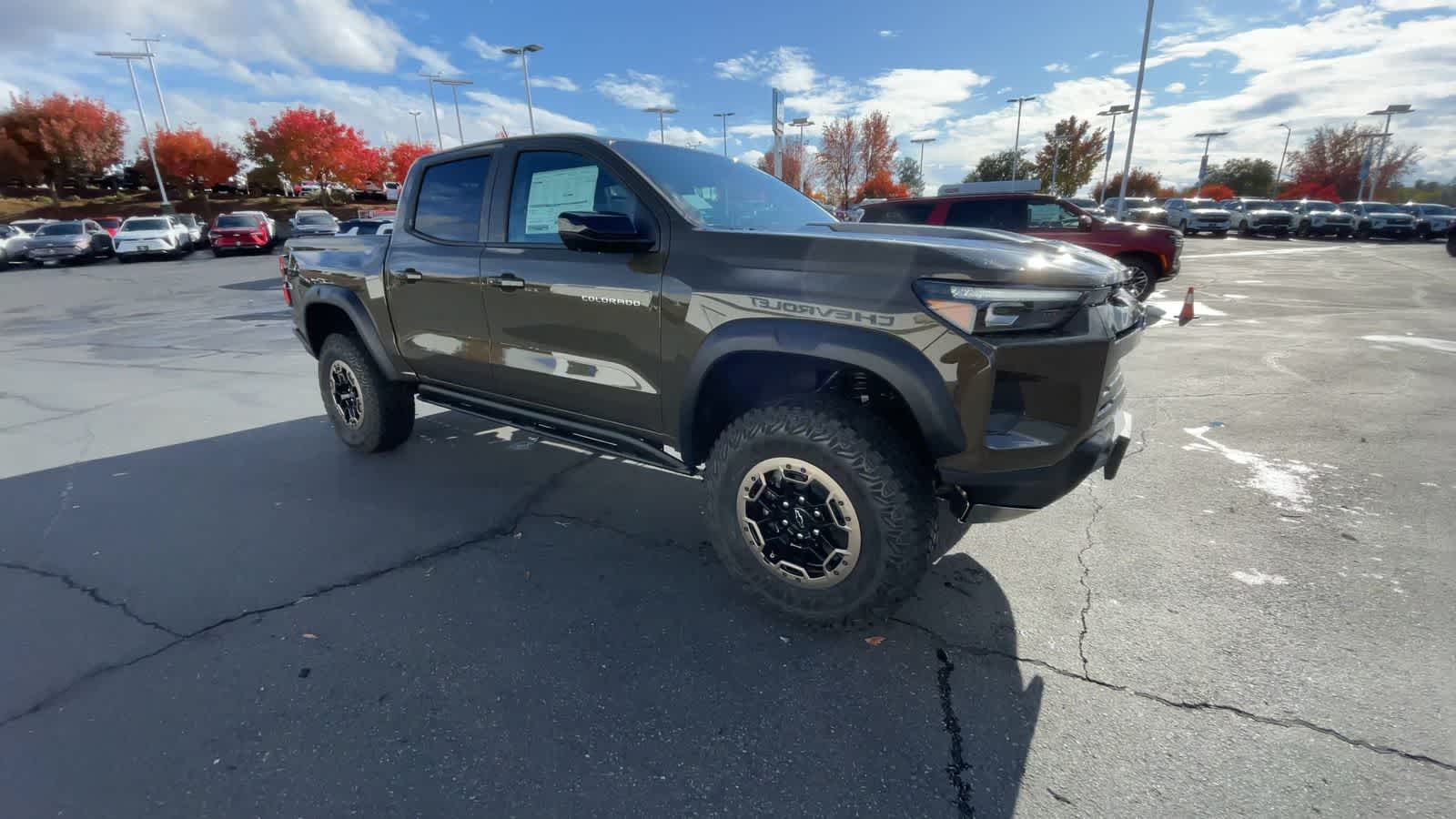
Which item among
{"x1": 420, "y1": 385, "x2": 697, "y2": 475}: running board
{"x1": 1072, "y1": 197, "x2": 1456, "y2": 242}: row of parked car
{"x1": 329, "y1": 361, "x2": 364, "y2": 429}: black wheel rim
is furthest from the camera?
{"x1": 1072, "y1": 197, "x2": 1456, "y2": 242}: row of parked car

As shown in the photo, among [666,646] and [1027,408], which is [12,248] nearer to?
[666,646]

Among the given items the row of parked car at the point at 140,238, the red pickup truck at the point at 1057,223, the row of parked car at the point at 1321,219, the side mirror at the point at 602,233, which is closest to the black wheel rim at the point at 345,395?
the side mirror at the point at 602,233

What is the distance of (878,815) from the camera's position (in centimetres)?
175

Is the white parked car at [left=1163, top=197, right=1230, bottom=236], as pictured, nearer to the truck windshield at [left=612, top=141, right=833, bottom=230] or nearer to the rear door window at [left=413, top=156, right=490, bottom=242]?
the truck windshield at [left=612, top=141, right=833, bottom=230]

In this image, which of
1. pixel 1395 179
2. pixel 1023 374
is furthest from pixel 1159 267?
pixel 1395 179

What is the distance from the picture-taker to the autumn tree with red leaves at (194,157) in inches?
1932

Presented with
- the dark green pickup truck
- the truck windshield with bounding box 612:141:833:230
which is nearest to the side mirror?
the dark green pickup truck

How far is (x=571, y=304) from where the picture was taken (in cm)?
294

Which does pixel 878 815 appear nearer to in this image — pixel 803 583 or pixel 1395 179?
pixel 803 583

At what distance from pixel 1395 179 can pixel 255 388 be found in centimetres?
8736

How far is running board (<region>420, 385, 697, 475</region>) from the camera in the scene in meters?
2.86

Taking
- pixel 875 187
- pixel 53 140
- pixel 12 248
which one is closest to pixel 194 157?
pixel 53 140

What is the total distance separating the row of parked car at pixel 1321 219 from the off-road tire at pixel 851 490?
29.5 metres

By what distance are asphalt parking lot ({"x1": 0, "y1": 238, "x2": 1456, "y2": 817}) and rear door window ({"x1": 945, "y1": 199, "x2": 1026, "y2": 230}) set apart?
6460 mm
